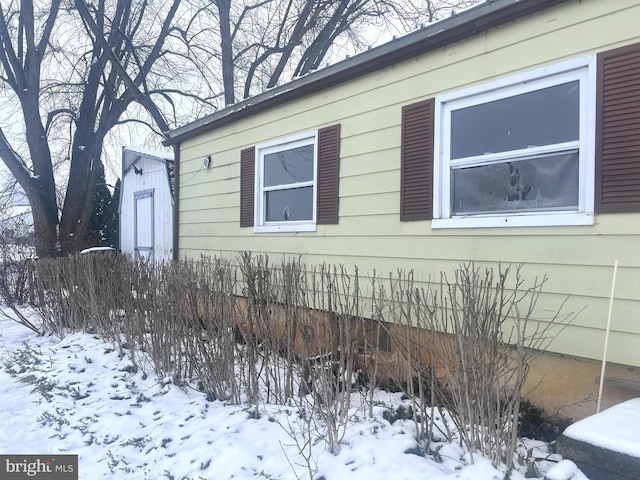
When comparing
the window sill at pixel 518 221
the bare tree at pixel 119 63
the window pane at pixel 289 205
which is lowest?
the window sill at pixel 518 221

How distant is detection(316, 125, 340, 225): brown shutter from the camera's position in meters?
4.91

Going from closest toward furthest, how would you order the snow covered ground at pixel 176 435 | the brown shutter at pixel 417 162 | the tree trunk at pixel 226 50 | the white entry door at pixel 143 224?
the snow covered ground at pixel 176 435 → the brown shutter at pixel 417 162 → the white entry door at pixel 143 224 → the tree trunk at pixel 226 50

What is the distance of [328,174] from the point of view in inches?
197

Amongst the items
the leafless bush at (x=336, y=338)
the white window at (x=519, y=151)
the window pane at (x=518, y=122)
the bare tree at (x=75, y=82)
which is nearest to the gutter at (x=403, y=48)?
the white window at (x=519, y=151)

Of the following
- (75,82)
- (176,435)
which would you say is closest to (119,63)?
(75,82)

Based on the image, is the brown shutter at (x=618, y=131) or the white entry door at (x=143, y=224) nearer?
the brown shutter at (x=618, y=131)

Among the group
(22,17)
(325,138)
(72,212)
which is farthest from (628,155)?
(22,17)

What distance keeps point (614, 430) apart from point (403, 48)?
3.28m

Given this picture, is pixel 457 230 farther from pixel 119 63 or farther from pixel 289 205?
pixel 119 63

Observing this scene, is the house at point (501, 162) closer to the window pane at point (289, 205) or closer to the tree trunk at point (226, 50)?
the window pane at point (289, 205)

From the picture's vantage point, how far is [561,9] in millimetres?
3221

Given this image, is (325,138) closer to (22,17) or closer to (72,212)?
(72,212)

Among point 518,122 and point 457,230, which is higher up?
point 518,122

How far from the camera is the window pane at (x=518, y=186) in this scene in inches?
125
